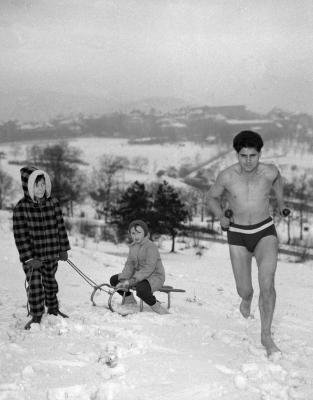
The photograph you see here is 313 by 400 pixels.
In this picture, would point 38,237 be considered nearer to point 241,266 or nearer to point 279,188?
point 241,266

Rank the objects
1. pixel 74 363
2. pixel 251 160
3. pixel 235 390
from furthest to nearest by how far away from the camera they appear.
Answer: pixel 251 160
pixel 74 363
pixel 235 390

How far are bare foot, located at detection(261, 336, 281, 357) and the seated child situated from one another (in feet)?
6.82

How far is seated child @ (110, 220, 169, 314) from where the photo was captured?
6875 millimetres

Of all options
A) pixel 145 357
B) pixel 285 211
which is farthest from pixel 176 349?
pixel 285 211

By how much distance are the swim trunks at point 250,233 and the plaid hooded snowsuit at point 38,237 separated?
2.52 m

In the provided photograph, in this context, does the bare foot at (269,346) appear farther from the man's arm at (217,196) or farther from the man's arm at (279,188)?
the man's arm at (279,188)

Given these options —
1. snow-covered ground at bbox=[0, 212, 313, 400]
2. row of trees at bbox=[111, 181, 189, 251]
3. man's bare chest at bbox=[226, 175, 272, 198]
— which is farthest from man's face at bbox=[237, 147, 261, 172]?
row of trees at bbox=[111, 181, 189, 251]

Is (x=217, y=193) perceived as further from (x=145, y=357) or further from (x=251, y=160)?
(x=145, y=357)

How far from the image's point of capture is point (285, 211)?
5.56 meters

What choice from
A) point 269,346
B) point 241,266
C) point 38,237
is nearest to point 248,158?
point 241,266

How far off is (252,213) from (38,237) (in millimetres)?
2973

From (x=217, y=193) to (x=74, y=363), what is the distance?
2701 millimetres

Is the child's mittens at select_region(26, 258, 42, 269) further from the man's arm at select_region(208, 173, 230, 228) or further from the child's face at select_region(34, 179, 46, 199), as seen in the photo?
the man's arm at select_region(208, 173, 230, 228)

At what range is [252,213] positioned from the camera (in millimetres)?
5414
